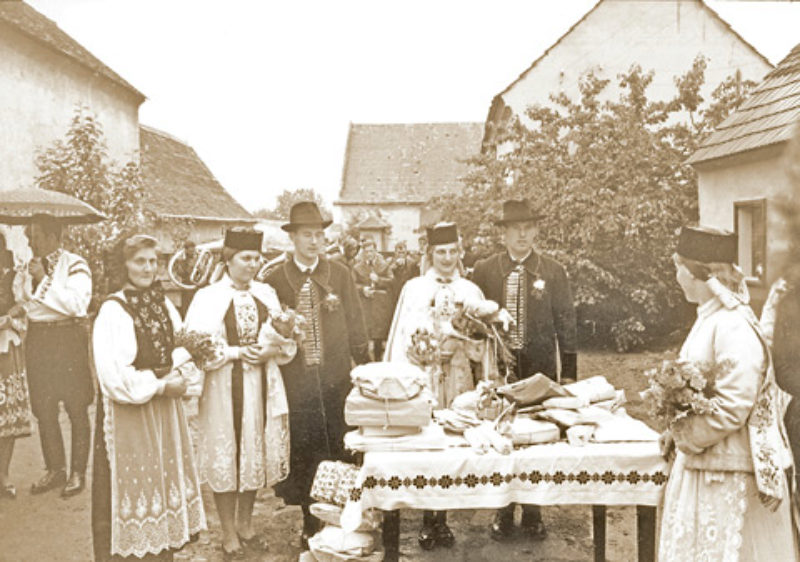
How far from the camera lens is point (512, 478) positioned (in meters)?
3.25

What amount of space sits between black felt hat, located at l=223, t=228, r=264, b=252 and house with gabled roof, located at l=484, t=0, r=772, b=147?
8.89 m

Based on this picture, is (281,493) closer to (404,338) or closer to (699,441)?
(404,338)

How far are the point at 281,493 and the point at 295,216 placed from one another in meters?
1.77

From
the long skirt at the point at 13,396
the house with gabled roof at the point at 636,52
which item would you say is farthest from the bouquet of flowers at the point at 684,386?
the house with gabled roof at the point at 636,52

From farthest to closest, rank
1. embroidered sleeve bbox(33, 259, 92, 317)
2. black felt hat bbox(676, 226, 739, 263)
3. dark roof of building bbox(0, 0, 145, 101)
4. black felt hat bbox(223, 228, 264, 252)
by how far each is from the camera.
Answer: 1. embroidered sleeve bbox(33, 259, 92, 317)
2. dark roof of building bbox(0, 0, 145, 101)
3. black felt hat bbox(223, 228, 264, 252)
4. black felt hat bbox(676, 226, 739, 263)

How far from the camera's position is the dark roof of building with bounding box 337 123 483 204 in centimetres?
1191

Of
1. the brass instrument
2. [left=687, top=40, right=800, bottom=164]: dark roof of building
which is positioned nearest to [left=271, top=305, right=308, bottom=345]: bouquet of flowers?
[left=687, top=40, right=800, bottom=164]: dark roof of building

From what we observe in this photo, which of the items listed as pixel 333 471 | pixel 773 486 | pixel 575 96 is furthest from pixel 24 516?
pixel 575 96

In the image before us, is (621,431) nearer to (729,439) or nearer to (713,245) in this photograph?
(729,439)

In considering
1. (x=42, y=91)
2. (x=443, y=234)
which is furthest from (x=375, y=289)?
(x=42, y=91)

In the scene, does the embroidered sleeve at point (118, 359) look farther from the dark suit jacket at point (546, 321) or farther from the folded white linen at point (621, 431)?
the dark suit jacket at point (546, 321)

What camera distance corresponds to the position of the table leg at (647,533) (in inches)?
135

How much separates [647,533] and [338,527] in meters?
1.54

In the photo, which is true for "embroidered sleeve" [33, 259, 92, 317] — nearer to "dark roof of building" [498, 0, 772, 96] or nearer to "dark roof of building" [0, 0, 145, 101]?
"dark roof of building" [0, 0, 145, 101]
